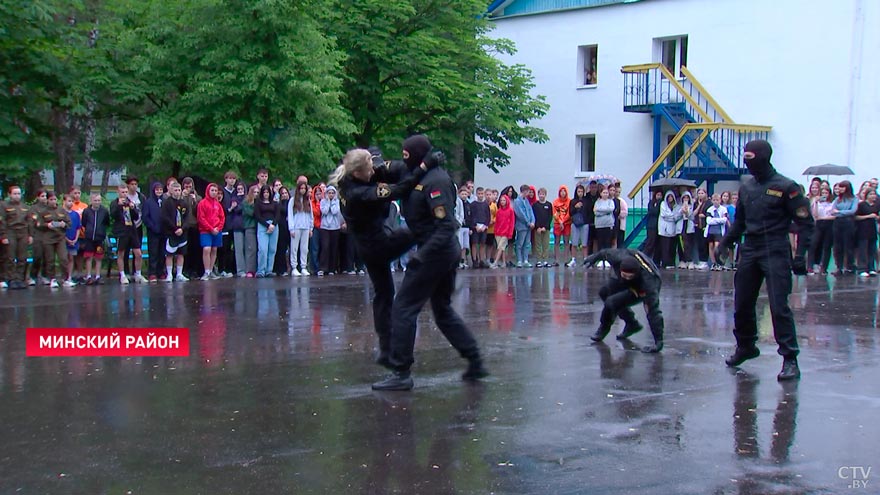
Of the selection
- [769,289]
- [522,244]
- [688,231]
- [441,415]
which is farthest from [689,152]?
[441,415]

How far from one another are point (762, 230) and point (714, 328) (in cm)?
324

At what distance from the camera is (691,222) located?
22500 mm

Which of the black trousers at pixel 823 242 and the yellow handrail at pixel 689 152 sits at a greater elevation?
the yellow handrail at pixel 689 152

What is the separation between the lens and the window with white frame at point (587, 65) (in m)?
34.3

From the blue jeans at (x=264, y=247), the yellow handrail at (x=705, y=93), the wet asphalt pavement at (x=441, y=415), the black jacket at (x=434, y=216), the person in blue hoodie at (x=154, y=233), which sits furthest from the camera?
the yellow handrail at (x=705, y=93)

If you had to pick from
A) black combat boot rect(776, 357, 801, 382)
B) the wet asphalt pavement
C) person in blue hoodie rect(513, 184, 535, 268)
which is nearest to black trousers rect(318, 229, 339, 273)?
person in blue hoodie rect(513, 184, 535, 268)

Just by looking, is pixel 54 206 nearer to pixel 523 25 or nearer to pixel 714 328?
pixel 714 328

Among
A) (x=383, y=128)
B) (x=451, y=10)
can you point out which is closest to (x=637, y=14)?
(x=451, y=10)

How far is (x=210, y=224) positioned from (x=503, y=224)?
22.7ft

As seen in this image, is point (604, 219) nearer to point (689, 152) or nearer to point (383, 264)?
point (689, 152)

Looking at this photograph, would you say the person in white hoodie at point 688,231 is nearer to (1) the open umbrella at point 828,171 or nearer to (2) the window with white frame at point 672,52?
(1) the open umbrella at point 828,171

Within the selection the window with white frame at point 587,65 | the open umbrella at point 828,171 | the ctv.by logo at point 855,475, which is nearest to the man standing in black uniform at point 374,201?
the ctv.by logo at point 855,475

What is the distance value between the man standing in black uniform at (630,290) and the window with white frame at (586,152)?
24842mm

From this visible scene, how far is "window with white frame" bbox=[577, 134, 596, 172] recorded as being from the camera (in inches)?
1374
